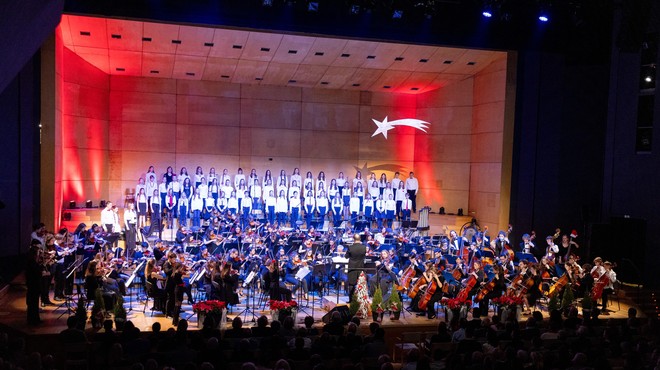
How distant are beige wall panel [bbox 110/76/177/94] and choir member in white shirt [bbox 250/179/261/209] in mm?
5751

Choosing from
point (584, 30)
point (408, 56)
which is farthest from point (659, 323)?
point (408, 56)

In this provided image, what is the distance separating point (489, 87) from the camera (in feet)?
72.1

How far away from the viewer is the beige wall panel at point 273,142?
24.9 meters

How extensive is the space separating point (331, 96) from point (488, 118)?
7128 mm

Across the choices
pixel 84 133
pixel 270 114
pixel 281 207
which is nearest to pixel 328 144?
pixel 270 114

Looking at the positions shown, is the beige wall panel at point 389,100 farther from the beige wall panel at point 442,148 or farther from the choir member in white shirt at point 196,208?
the choir member in white shirt at point 196,208

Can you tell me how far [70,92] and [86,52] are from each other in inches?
67.4

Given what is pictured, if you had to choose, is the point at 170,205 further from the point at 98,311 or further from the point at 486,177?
the point at 486,177

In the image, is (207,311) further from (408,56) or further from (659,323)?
(408,56)

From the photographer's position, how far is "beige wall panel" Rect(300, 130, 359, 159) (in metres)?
25.6

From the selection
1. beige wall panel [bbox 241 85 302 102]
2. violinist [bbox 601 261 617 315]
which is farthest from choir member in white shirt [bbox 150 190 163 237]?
violinist [bbox 601 261 617 315]

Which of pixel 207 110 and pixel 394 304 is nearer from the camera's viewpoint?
pixel 394 304

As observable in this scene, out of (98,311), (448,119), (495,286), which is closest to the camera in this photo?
(98,311)

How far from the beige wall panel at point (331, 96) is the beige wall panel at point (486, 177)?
20.2 ft
